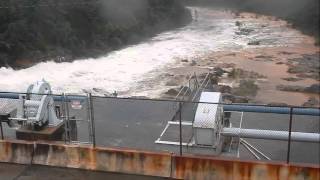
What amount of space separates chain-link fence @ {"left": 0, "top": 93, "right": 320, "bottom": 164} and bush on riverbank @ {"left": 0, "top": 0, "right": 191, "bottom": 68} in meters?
26.0

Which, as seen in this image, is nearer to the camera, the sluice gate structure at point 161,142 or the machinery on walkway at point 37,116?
the sluice gate structure at point 161,142

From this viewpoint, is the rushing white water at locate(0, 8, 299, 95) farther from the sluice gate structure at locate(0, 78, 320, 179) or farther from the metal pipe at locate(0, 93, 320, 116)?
the metal pipe at locate(0, 93, 320, 116)

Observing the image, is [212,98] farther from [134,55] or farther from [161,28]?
[161,28]

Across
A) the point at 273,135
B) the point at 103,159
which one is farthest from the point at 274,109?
the point at 103,159

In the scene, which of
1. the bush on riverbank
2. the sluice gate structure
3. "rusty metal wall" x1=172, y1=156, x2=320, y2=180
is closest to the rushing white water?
the bush on riverbank

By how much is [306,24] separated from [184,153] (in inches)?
1936

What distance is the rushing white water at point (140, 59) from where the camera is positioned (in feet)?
116

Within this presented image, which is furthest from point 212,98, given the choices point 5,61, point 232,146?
point 5,61

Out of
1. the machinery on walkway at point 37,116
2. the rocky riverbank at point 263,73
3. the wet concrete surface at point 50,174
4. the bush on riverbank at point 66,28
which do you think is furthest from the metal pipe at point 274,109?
the bush on riverbank at point 66,28

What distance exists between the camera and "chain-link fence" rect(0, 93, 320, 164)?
10297mm

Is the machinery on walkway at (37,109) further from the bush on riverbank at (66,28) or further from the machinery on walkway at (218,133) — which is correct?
the bush on riverbank at (66,28)

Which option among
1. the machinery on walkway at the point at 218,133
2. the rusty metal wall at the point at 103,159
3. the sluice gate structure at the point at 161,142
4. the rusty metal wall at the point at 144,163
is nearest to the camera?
the rusty metal wall at the point at 144,163

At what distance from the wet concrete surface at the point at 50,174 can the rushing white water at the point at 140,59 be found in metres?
21.4

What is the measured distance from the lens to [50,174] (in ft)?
34.7
